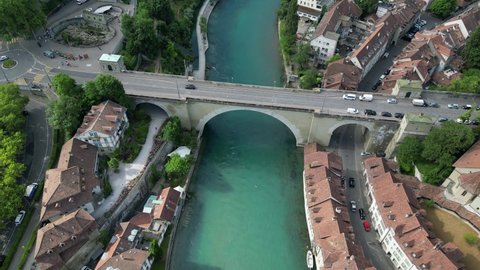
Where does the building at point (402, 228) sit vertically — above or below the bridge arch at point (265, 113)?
below

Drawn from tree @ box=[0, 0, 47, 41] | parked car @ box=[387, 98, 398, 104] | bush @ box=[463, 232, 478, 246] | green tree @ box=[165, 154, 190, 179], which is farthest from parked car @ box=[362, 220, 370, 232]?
tree @ box=[0, 0, 47, 41]

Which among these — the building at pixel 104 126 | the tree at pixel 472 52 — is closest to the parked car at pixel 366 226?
the building at pixel 104 126

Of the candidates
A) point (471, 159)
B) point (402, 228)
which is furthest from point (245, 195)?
point (471, 159)

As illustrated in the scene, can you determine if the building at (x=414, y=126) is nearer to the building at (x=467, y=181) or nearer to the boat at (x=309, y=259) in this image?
the building at (x=467, y=181)

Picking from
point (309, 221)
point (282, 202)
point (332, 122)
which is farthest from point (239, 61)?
point (309, 221)

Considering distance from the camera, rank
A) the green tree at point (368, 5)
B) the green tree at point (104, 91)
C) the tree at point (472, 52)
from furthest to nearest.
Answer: the green tree at point (368, 5) → the tree at point (472, 52) → the green tree at point (104, 91)

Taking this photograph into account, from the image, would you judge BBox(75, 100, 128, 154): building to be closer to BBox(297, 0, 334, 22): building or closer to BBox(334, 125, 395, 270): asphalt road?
BBox(334, 125, 395, 270): asphalt road
